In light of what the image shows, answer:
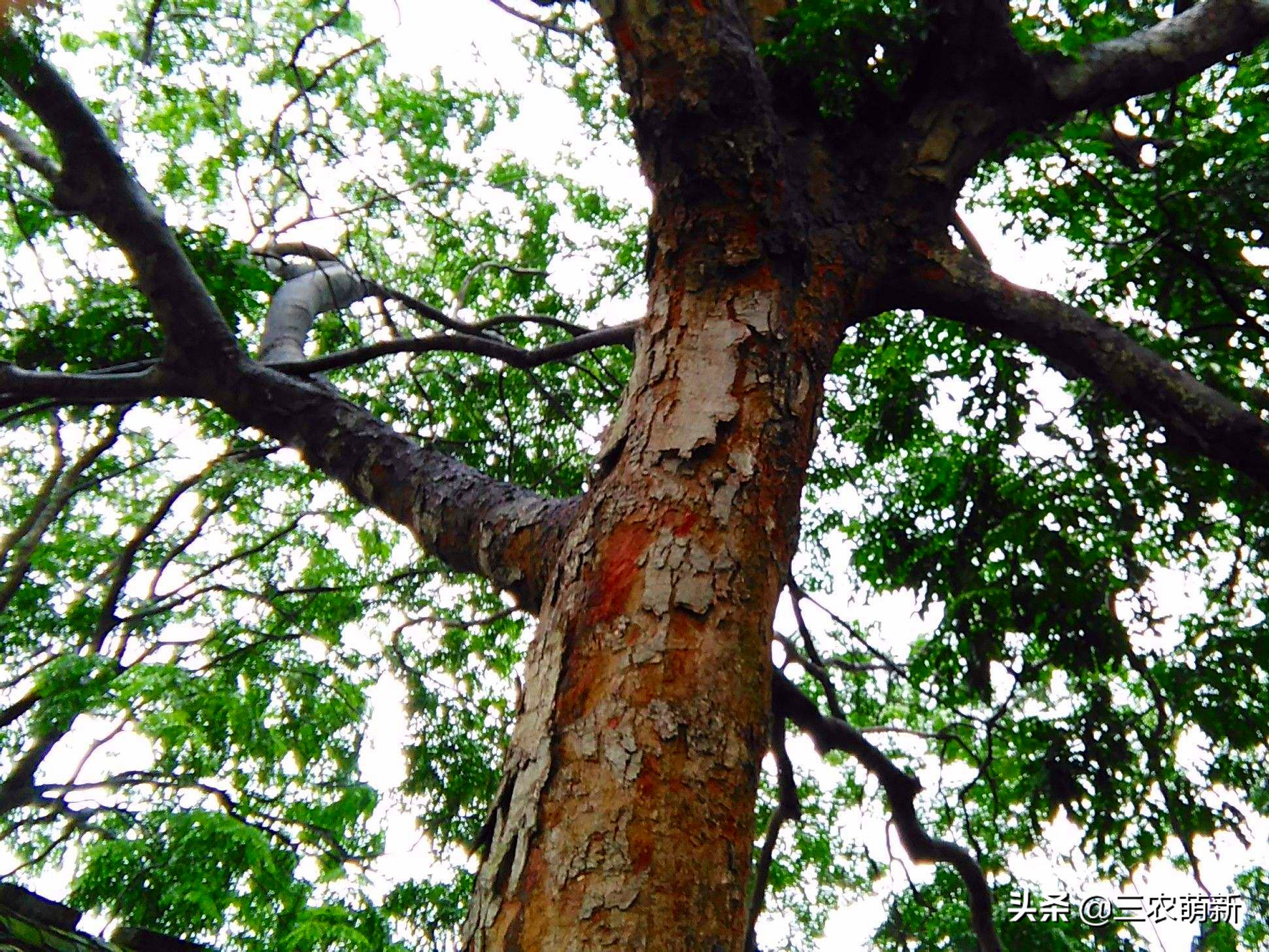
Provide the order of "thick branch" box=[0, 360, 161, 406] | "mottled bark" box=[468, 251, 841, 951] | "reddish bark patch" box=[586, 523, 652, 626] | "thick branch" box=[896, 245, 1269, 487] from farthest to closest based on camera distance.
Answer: "thick branch" box=[0, 360, 161, 406] → "thick branch" box=[896, 245, 1269, 487] → "reddish bark patch" box=[586, 523, 652, 626] → "mottled bark" box=[468, 251, 841, 951]

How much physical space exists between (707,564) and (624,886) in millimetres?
634

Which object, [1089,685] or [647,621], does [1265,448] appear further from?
[1089,685]

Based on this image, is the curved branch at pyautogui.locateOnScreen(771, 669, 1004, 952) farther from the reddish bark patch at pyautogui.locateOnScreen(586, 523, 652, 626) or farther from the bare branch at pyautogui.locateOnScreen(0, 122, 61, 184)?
the bare branch at pyautogui.locateOnScreen(0, 122, 61, 184)

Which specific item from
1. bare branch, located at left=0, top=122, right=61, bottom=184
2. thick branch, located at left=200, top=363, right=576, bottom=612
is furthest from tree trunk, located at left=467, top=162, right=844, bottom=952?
bare branch, located at left=0, top=122, right=61, bottom=184

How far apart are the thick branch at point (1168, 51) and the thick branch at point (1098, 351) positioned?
1.04 m

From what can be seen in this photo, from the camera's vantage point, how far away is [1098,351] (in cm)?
266

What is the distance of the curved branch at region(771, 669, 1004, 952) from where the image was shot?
11.0 ft

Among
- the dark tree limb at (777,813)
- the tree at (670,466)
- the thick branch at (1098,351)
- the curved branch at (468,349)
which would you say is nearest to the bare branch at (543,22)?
the tree at (670,466)

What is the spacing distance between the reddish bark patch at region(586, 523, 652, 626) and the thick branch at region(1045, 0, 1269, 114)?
2.62 m

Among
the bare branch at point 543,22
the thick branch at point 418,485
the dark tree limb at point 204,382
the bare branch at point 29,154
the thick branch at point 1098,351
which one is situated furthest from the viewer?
the bare branch at point 543,22

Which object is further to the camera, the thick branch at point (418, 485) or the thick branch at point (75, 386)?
the thick branch at point (75, 386)

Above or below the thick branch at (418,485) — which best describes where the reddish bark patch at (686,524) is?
below

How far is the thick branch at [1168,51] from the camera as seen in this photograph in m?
3.31

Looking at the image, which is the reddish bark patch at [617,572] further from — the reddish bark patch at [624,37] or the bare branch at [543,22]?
the bare branch at [543,22]
